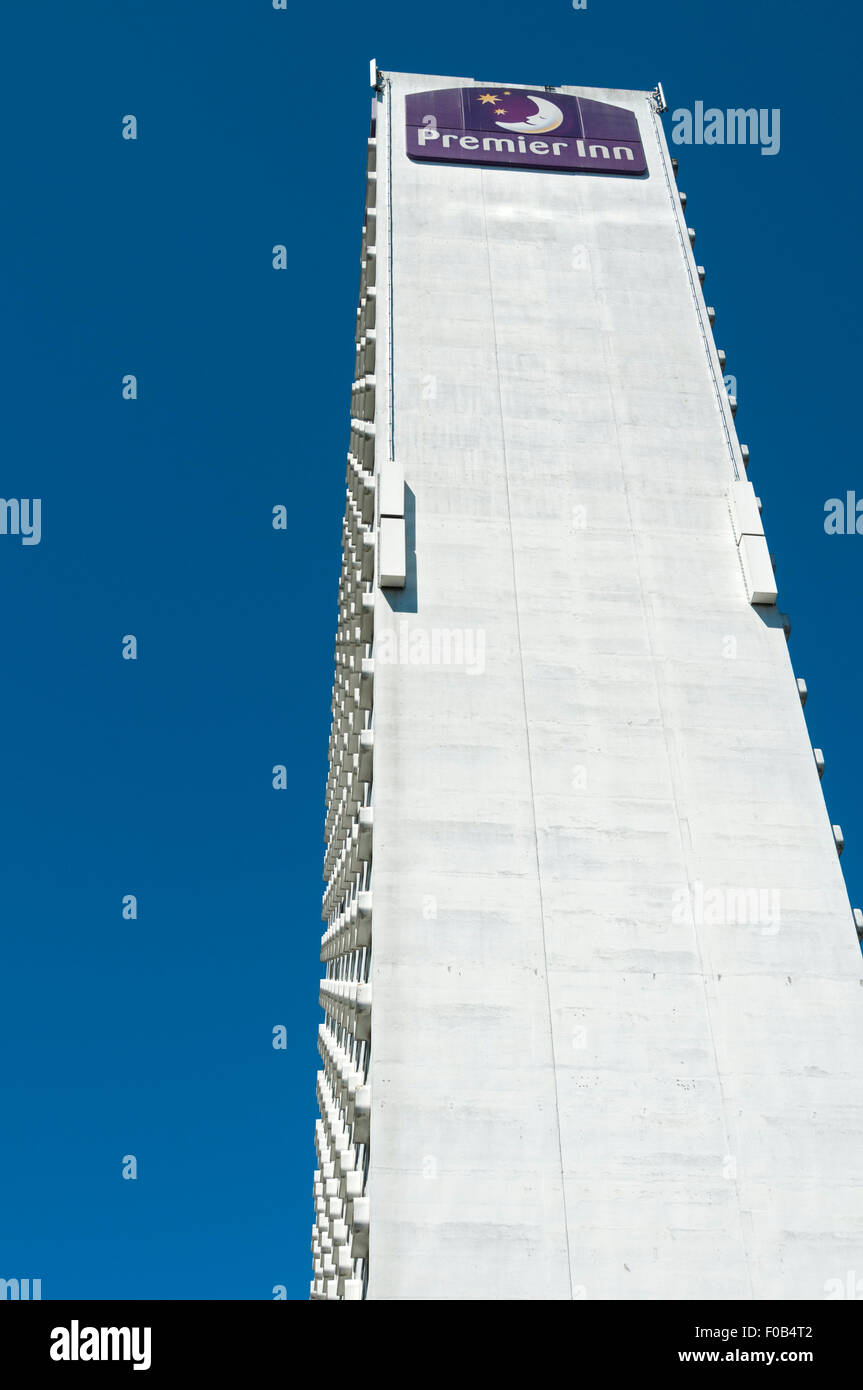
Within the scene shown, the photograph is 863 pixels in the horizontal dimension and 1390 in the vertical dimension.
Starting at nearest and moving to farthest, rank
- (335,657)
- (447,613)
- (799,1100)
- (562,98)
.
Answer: (799,1100) < (447,613) < (562,98) < (335,657)

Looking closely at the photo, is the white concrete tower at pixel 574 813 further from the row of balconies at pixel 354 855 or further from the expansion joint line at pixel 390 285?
Result: the row of balconies at pixel 354 855

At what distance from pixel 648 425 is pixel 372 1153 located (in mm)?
23345

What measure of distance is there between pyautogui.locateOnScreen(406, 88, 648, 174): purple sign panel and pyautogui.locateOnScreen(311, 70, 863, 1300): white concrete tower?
67cm

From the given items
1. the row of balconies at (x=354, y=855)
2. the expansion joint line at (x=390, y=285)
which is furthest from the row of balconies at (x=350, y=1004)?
the expansion joint line at (x=390, y=285)

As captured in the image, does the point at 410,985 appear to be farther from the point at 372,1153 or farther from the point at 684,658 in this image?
Result: the point at 684,658

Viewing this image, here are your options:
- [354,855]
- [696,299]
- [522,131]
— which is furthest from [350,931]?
[522,131]

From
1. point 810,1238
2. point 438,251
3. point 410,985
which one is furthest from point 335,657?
point 810,1238

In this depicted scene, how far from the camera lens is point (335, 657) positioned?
234 feet

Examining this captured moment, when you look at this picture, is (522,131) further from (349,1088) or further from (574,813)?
(349,1088)

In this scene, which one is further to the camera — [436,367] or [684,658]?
[436,367]

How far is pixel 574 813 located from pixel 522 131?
28449 mm


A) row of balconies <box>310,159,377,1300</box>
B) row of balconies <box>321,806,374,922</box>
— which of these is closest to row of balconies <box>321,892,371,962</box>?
row of balconies <box>310,159,377,1300</box>

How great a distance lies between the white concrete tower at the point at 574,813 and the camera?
2481cm

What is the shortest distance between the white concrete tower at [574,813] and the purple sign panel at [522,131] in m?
0.67
